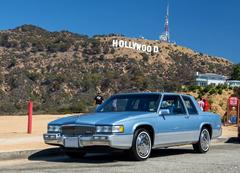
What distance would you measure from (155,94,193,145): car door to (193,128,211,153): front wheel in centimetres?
61

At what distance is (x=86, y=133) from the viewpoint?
12586 mm

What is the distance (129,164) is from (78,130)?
135 cm

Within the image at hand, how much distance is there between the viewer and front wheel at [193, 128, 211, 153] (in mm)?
15260

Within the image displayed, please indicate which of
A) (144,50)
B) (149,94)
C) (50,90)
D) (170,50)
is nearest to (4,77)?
(50,90)

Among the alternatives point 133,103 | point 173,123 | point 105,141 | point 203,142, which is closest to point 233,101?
point 203,142

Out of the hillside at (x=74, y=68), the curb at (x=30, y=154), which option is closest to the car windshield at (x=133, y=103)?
the curb at (x=30, y=154)

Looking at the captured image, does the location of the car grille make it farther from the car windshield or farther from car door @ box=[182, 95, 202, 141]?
car door @ box=[182, 95, 202, 141]

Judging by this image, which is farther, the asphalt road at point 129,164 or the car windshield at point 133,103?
the car windshield at point 133,103

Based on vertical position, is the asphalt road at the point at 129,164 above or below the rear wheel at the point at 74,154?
below

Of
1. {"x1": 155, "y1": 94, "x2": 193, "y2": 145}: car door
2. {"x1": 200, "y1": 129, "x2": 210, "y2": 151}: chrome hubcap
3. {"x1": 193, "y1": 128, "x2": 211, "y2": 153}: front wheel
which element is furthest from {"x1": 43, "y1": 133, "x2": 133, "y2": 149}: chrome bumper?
{"x1": 200, "y1": 129, "x2": 210, "y2": 151}: chrome hubcap

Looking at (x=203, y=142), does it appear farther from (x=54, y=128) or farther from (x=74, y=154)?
(x=54, y=128)

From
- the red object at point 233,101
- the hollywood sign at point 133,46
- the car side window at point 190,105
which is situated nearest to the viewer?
the car side window at point 190,105

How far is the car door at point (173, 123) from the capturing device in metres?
13.7

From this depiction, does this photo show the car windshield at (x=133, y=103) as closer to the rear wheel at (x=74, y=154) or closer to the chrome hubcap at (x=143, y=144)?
the chrome hubcap at (x=143, y=144)
